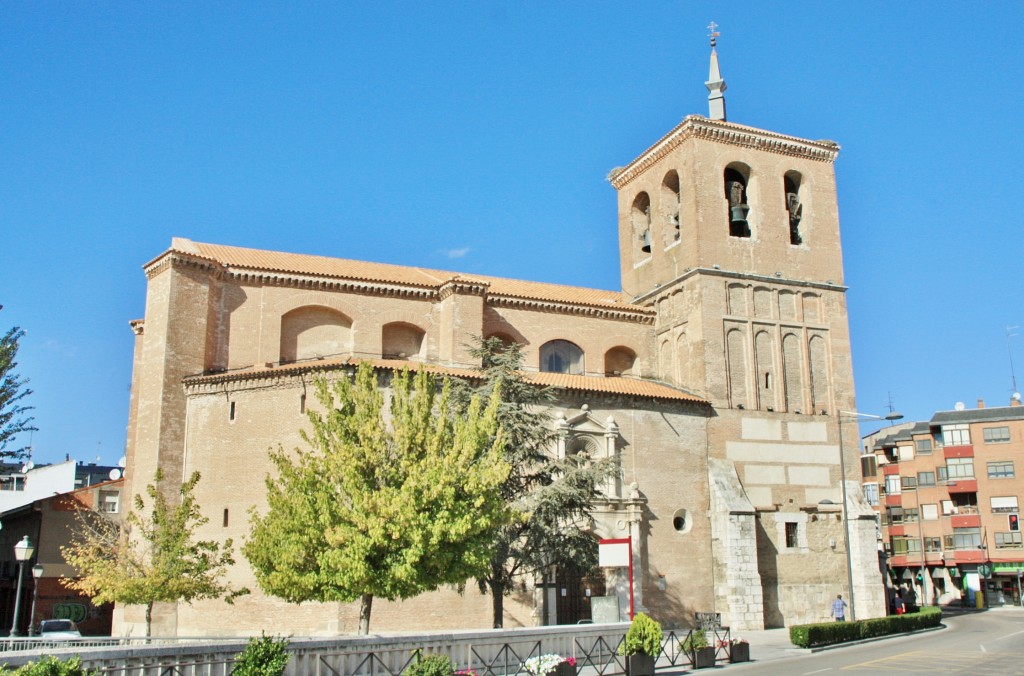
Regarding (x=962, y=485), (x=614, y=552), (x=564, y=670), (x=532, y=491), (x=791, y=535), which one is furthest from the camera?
(x=962, y=485)

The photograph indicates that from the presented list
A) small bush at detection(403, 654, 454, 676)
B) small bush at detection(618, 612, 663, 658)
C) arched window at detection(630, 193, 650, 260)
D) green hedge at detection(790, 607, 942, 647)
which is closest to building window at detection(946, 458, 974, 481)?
green hedge at detection(790, 607, 942, 647)

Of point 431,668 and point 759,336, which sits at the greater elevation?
point 759,336

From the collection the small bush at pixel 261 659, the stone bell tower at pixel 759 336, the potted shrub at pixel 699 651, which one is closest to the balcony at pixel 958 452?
the stone bell tower at pixel 759 336

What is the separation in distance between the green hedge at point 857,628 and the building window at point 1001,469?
65.5ft

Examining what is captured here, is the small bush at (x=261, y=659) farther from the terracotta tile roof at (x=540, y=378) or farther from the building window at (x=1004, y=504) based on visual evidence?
the building window at (x=1004, y=504)

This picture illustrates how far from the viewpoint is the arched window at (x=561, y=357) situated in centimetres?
3456

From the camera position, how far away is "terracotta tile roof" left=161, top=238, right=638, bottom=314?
31.1 metres

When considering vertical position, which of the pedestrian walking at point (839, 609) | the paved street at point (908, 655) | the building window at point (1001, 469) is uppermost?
the building window at point (1001, 469)

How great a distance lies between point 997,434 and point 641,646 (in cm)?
3812

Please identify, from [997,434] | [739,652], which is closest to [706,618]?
[739,652]

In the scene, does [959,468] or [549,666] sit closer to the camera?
[549,666]

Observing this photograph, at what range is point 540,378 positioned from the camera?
30.9 metres

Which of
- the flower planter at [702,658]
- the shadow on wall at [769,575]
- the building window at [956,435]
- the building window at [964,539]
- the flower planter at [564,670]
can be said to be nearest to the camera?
the flower planter at [564,670]

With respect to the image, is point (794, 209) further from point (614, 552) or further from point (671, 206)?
point (614, 552)
